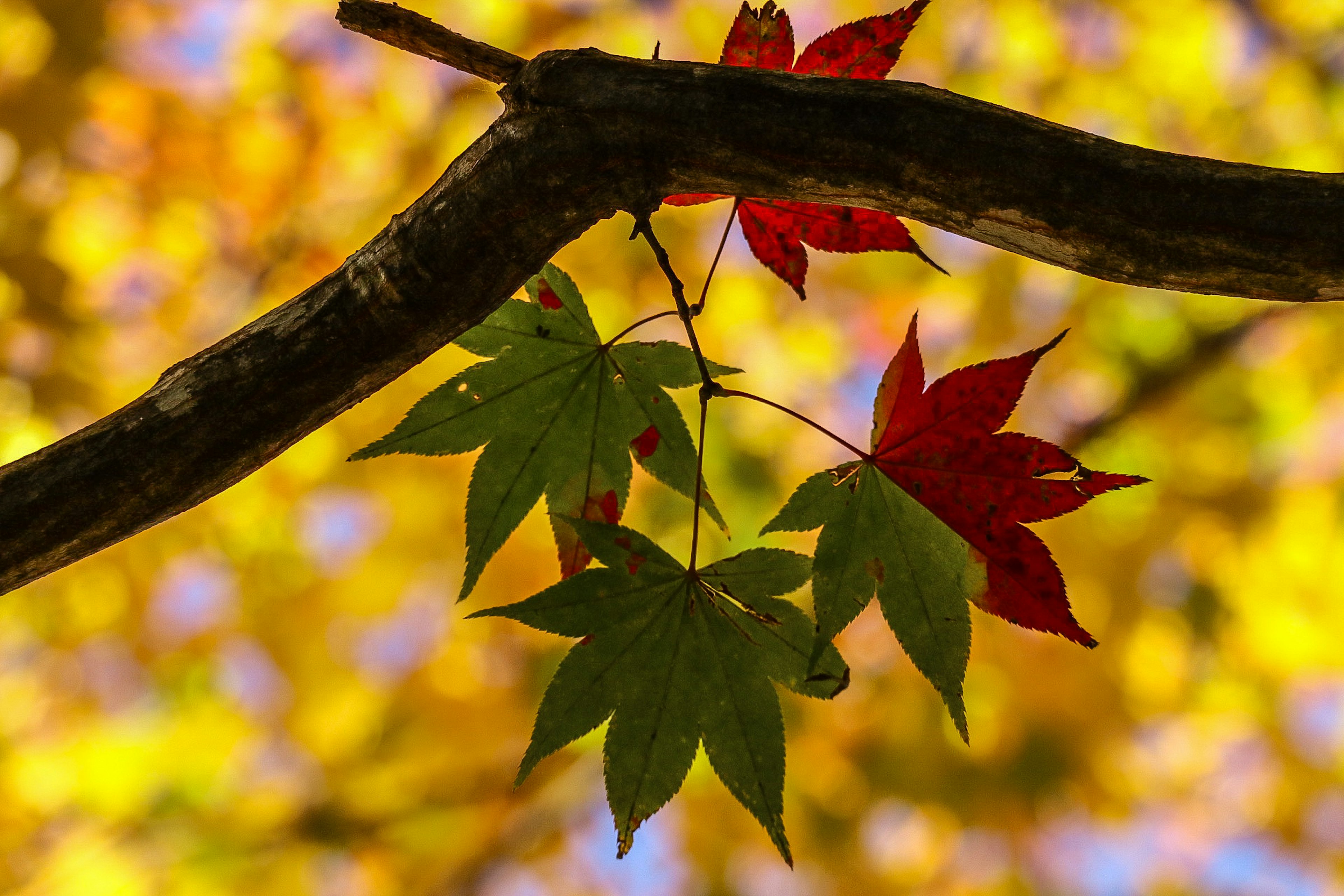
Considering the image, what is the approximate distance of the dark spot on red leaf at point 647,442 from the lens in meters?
1.02

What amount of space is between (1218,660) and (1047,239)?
11.1ft

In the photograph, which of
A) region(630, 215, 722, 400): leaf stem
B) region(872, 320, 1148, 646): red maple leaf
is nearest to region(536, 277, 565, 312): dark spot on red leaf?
region(630, 215, 722, 400): leaf stem

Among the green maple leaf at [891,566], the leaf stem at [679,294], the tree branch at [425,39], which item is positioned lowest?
the green maple leaf at [891,566]

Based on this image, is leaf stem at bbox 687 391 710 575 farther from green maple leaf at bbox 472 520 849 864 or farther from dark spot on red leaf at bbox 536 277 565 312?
dark spot on red leaf at bbox 536 277 565 312

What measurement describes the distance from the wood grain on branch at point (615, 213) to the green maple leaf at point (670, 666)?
11.5 inches

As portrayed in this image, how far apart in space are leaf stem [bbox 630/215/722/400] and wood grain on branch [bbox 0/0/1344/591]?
0.11 feet

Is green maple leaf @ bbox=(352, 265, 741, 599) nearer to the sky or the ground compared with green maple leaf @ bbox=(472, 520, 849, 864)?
nearer to the sky

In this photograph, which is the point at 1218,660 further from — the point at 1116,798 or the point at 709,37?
the point at 709,37

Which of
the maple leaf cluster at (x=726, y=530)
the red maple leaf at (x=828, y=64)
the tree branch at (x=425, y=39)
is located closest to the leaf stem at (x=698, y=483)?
the maple leaf cluster at (x=726, y=530)

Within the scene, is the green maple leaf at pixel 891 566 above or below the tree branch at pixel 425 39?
below

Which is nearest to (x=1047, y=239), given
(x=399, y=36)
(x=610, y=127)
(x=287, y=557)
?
(x=610, y=127)

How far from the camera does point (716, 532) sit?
122 inches

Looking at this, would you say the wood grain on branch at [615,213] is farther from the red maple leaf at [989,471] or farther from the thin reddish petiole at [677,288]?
the red maple leaf at [989,471]

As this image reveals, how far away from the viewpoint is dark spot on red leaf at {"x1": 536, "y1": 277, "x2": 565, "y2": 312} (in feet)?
3.26
